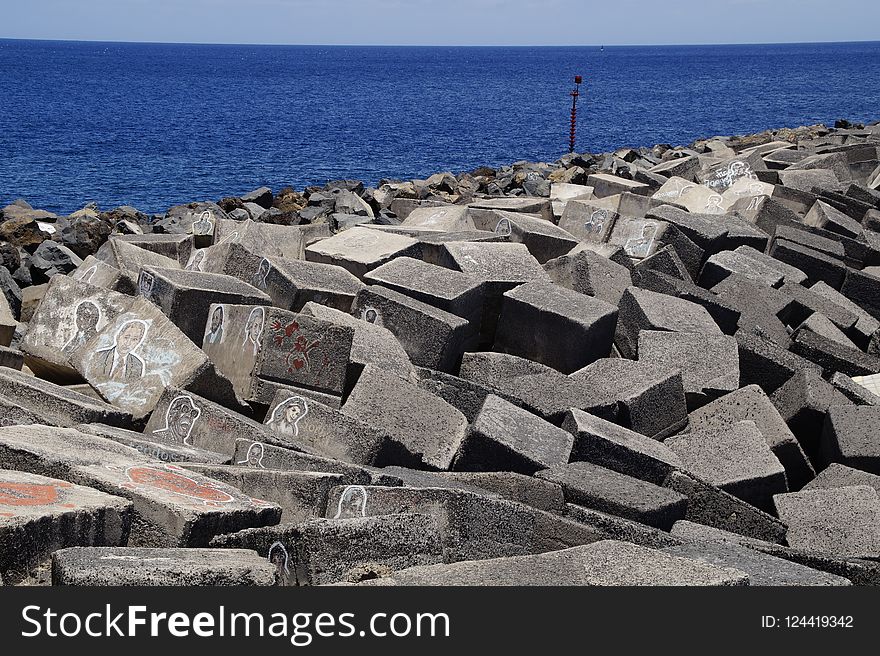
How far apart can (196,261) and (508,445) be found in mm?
3364

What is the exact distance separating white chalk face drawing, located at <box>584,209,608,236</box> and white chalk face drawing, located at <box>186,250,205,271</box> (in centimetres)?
360

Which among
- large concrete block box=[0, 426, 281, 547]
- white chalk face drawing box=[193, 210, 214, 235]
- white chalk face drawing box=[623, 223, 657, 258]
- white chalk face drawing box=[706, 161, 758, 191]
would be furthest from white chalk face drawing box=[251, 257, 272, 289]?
white chalk face drawing box=[706, 161, 758, 191]

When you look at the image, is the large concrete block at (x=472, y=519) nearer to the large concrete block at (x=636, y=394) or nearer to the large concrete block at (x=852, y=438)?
the large concrete block at (x=636, y=394)

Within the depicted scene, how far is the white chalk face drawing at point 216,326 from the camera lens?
5.38 metres

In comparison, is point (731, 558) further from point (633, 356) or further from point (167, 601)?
point (633, 356)

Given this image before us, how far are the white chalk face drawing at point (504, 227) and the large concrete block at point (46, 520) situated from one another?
5.47m

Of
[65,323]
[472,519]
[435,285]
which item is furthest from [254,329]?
[472,519]

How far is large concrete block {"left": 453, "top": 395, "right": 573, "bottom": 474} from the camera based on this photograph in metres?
4.61

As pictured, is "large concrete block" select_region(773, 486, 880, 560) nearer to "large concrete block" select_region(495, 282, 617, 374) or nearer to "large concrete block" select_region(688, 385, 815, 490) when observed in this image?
"large concrete block" select_region(688, 385, 815, 490)

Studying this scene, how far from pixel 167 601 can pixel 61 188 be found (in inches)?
1075

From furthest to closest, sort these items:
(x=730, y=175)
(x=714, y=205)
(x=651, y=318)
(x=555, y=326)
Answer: (x=730, y=175) → (x=714, y=205) → (x=651, y=318) → (x=555, y=326)

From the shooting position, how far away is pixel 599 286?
23.1 ft

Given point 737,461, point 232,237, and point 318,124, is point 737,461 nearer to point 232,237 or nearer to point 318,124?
point 232,237

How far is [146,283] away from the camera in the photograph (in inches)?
231
